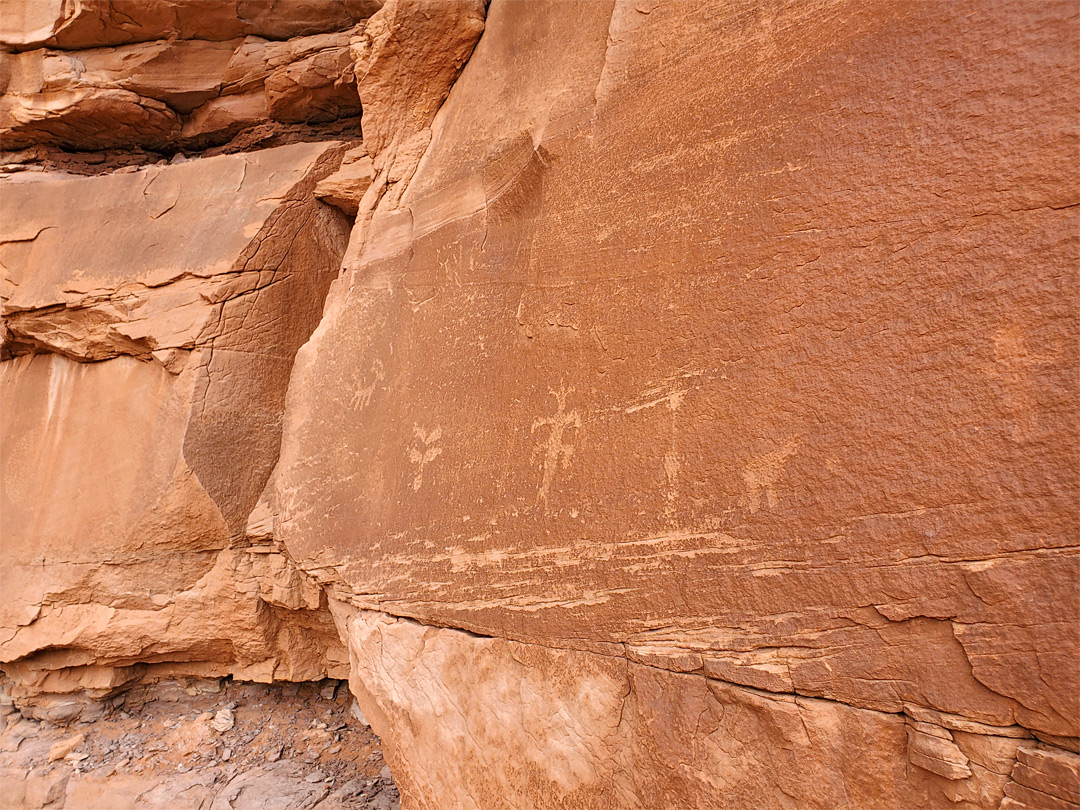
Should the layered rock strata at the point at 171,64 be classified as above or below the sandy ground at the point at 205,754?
above

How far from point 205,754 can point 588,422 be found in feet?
7.52

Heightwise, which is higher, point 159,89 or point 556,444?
point 159,89

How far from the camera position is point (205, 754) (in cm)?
289

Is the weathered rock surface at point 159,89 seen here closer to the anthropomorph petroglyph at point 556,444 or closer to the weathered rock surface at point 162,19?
the weathered rock surface at point 162,19

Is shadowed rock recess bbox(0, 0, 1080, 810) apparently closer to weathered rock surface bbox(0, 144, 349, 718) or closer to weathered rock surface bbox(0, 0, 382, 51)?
weathered rock surface bbox(0, 144, 349, 718)

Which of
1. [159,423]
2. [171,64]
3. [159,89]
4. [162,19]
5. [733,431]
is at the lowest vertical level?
[733,431]

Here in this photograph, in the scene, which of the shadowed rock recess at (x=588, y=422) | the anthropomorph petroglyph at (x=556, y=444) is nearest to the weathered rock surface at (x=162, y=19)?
the shadowed rock recess at (x=588, y=422)

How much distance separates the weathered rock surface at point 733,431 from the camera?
1.15 metres

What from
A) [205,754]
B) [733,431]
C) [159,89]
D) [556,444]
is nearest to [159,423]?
[205,754]

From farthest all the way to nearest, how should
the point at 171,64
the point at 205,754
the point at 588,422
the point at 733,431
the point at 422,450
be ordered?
the point at 171,64 → the point at 205,754 → the point at 422,450 → the point at 588,422 → the point at 733,431

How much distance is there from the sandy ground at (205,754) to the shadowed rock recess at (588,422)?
0.02m

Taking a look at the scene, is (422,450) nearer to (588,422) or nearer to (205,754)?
(588,422)

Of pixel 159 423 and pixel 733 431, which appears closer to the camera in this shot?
pixel 733 431

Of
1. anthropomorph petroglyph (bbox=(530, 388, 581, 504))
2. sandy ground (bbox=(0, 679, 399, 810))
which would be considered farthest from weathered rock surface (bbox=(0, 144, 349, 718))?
anthropomorph petroglyph (bbox=(530, 388, 581, 504))
